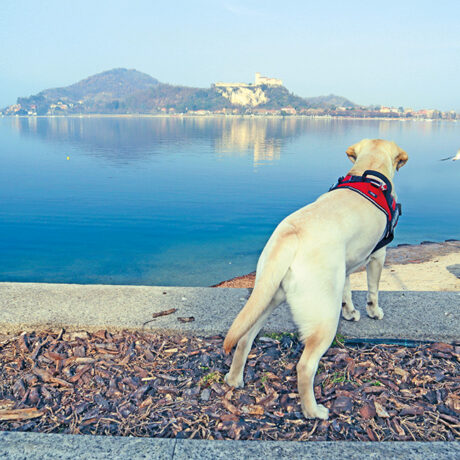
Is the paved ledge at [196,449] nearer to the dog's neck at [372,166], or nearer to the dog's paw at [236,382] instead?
the dog's paw at [236,382]

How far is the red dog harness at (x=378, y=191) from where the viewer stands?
3.64 metres

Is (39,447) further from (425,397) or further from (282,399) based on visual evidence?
(425,397)

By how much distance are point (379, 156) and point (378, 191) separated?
0.62 metres

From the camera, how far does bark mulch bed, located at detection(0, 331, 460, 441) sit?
2787 mm

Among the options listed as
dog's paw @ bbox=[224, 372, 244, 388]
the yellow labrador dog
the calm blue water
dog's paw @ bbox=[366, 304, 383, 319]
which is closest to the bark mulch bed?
dog's paw @ bbox=[224, 372, 244, 388]

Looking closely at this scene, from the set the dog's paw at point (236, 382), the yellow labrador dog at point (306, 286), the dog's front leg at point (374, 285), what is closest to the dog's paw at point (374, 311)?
the dog's front leg at point (374, 285)

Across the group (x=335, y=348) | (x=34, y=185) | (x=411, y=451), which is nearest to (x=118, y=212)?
(x=34, y=185)

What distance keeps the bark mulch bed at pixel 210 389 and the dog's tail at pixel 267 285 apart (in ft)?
1.74

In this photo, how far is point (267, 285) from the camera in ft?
9.55

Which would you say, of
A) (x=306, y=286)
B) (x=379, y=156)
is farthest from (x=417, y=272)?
(x=306, y=286)

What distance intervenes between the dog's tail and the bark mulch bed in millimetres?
530

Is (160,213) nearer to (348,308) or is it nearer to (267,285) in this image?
(348,308)

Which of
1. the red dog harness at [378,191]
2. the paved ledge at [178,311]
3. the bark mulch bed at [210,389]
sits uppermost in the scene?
the red dog harness at [378,191]

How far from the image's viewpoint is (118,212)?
20000 millimetres
